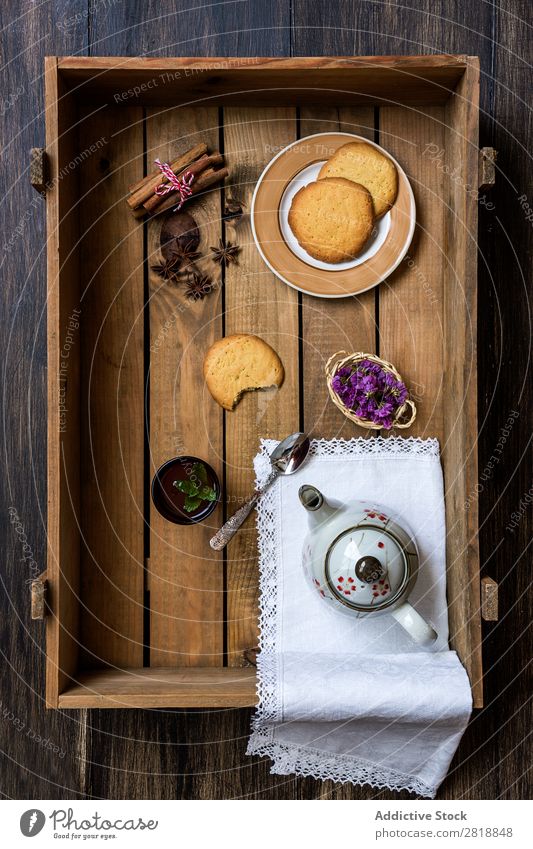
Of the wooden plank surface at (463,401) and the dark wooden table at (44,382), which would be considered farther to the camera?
the dark wooden table at (44,382)

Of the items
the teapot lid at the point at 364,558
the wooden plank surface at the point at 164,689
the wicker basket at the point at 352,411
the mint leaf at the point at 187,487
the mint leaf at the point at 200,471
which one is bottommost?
the wooden plank surface at the point at 164,689

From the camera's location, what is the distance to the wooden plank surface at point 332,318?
891mm

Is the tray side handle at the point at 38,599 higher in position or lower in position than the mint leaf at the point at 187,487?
lower

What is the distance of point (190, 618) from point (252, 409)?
0.93 feet

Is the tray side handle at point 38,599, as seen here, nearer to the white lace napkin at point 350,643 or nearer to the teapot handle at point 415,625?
the white lace napkin at point 350,643

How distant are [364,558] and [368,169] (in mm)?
486

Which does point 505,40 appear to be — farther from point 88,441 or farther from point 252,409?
point 88,441

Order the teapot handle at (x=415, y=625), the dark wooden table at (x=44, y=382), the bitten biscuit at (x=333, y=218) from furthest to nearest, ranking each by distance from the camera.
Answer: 1. the dark wooden table at (x=44, y=382)
2. the bitten biscuit at (x=333, y=218)
3. the teapot handle at (x=415, y=625)

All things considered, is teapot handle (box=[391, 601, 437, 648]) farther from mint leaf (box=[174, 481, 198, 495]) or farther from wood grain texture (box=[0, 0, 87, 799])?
wood grain texture (box=[0, 0, 87, 799])

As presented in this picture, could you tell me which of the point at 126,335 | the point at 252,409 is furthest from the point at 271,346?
the point at 126,335

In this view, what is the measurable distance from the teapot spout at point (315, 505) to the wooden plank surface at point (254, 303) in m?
0.10

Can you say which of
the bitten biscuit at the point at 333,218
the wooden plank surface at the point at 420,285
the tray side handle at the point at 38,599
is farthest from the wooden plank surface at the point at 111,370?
the wooden plank surface at the point at 420,285

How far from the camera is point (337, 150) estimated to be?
0.87 meters

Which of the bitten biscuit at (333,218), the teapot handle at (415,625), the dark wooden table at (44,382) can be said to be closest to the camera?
the teapot handle at (415,625)
